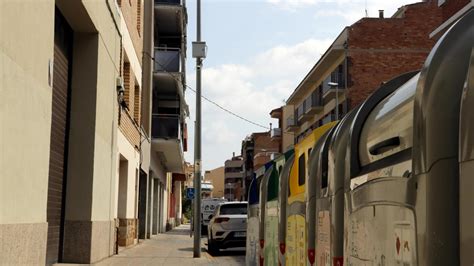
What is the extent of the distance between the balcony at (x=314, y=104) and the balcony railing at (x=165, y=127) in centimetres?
3076

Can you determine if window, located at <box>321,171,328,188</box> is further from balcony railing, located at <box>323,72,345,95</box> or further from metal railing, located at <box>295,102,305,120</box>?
metal railing, located at <box>295,102,305,120</box>

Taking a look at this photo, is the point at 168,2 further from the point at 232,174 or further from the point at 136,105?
the point at 232,174

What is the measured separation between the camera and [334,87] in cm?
5253

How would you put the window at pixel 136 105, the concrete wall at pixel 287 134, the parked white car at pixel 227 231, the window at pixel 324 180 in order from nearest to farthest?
the window at pixel 324 180 < the parked white car at pixel 227 231 < the window at pixel 136 105 < the concrete wall at pixel 287 134

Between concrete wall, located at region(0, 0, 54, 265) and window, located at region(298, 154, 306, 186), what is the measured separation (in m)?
3.13

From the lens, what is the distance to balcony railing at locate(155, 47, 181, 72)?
29781 mm

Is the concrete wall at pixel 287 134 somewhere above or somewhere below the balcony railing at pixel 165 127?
above

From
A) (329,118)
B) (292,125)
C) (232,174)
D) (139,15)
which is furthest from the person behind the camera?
(232,174)

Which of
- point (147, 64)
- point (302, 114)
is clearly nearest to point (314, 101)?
point (302, 114)

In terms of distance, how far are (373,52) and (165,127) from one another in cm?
2928

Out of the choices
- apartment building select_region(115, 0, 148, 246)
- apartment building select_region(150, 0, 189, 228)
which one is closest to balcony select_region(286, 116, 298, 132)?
apartment building select_region(150, 0, 189, 228)

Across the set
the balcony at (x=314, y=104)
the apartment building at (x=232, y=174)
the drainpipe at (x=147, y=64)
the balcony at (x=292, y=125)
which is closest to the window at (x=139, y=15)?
the drainpipe at (x=147, y=64)

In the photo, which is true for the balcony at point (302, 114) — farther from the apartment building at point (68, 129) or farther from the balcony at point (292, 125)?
the apartment building at point (68, 129)

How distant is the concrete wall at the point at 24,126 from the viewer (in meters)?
6.86
